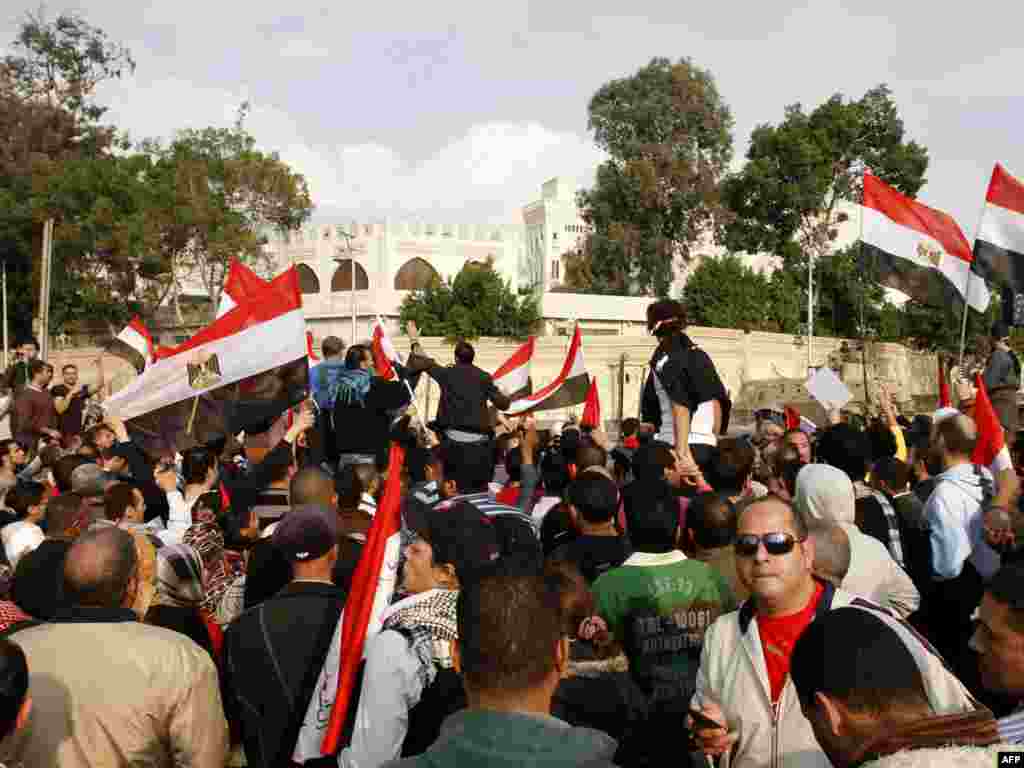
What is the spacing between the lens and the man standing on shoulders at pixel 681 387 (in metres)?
6.03

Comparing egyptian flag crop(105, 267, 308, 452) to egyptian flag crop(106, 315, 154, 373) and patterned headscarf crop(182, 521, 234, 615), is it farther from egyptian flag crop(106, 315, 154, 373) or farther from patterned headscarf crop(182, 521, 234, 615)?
egyptian flag crop(106, 315, 154, 373)

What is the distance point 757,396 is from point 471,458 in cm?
3224

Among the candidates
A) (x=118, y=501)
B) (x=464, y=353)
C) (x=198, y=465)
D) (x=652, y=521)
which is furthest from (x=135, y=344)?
(x=652, y=521)

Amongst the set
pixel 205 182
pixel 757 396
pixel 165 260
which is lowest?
pixel 757 396

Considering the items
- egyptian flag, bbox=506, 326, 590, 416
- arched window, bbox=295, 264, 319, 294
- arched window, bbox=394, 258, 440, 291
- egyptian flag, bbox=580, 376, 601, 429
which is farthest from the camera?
arched window, bbox=295, 264, 319, 294

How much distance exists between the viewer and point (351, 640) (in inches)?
130

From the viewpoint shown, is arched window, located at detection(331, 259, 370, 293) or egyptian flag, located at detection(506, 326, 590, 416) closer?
egyptian flag, located at detection(506, 326, 590, 416)

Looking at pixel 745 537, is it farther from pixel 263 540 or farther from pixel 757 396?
pixel 757 396

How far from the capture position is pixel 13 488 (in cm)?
671

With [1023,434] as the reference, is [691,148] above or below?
above

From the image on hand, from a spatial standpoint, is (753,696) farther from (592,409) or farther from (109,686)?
(592,409)

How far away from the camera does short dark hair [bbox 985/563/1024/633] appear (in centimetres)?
270

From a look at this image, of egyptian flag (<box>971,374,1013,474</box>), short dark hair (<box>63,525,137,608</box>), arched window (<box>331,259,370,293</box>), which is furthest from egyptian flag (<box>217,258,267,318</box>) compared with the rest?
arched window (<box>331,259,370,293</box>)

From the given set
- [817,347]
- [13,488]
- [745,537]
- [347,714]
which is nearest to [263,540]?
[347,714]
